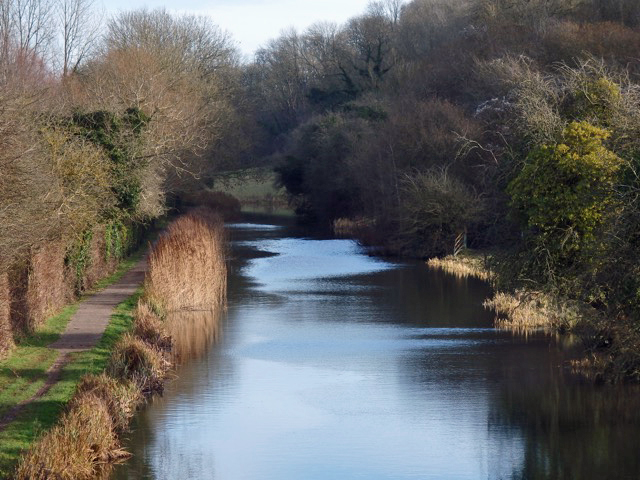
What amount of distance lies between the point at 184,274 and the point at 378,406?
1043 cm

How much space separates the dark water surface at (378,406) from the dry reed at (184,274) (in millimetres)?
969

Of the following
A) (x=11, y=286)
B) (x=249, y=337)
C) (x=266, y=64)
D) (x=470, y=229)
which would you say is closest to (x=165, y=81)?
(x=470, y=229)

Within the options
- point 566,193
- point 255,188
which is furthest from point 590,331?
point 255,188

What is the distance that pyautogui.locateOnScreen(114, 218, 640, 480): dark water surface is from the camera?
1295 centimetres

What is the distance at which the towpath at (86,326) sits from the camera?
14.7m

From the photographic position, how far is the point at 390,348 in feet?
67.8

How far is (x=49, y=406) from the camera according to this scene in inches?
535

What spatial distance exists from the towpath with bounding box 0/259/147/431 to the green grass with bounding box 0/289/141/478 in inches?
4.7

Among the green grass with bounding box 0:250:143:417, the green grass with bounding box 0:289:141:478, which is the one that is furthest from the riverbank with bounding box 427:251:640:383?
the green grass with bounding box 0:250:143:417

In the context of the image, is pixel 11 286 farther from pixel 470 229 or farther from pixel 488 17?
pixel 488 17

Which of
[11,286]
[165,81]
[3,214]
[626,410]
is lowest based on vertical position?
[626,410]

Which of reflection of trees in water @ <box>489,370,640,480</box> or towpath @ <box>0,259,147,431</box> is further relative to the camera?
towpath @ <box>0,259,147,431</box>

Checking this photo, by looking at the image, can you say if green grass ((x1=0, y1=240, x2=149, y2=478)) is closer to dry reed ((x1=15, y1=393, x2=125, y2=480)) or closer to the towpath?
the towpath

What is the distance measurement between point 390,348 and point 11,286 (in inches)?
303
